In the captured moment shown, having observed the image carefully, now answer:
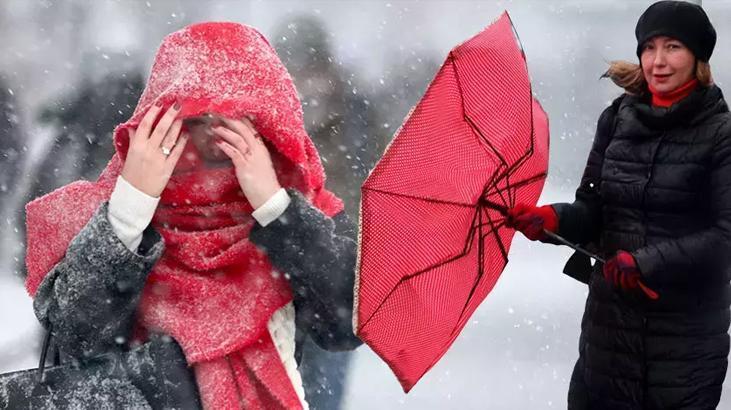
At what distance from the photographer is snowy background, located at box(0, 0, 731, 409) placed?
394 cm

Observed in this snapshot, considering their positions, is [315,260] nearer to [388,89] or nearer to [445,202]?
[445,202]

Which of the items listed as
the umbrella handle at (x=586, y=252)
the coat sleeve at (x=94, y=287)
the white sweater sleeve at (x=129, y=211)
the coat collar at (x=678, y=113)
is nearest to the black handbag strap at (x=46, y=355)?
the coat sleeve at (x=94, y=287)

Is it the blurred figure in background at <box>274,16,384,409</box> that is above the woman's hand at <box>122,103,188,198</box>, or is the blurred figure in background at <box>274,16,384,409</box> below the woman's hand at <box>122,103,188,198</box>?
below

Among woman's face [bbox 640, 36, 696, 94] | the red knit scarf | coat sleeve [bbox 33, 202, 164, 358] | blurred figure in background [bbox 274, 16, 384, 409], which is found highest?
woman's face [bbox 640, 36, 696, 94]

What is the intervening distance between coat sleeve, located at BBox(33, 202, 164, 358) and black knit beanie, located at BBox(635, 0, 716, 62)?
1.27 meters

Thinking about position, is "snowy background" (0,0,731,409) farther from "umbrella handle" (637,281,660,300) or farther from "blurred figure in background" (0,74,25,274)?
"umbrella handle" (637,281,660,300)

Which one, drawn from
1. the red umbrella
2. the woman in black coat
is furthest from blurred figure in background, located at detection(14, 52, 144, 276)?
the red umbrella

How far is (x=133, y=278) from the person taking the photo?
5.84ft

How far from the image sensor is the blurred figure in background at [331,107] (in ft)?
13.1

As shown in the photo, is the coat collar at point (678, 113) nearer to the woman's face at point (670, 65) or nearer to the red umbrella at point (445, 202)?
the woman's face at point (670, 65)

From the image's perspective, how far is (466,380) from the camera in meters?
4.05

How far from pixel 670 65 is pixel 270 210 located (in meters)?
1.07

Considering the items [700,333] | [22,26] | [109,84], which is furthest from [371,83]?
[700,333]

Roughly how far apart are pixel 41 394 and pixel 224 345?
33 centimetres
